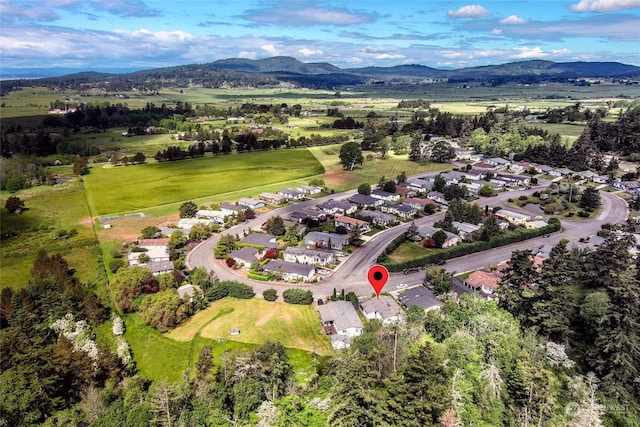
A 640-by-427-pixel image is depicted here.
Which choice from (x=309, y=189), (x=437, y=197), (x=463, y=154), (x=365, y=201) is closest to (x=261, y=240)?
(x=365, y=201)

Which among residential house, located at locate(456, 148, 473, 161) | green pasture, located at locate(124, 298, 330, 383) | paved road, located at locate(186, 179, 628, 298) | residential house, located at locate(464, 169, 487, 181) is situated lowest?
green pasture, located at locate(124, 298, 330, 383)

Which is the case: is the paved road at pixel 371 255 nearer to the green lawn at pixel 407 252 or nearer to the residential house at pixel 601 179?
the green lawn at pixel 407 252

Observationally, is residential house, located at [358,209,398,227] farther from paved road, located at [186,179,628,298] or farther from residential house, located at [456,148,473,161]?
residential house, located at [456,148,473,161]

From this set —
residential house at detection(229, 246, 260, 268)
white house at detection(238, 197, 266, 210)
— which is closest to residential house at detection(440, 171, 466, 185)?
white house at detection(238, 197, 266, 210)

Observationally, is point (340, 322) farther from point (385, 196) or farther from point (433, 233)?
point (385, 196)

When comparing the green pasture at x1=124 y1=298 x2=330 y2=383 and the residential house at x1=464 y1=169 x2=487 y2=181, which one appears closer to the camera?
the green pasture at x1=124 y1=298 x2=330 y2=383

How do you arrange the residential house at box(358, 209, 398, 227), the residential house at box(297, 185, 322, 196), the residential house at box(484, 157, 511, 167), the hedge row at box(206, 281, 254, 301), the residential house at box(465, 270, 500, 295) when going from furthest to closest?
the residential house at box(484, 157, 511, 167), the residential house at box(297, 185, 322, 196), the residential house at box(358, 209, 398, 227), the residential house at box(465, 270, 500, 295), the hedge row at box(206, 281, 254, 301)

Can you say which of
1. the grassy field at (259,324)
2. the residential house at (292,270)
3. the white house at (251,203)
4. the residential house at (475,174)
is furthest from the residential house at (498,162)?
the grassy field at (259,324)
